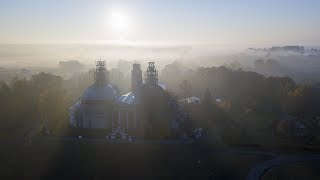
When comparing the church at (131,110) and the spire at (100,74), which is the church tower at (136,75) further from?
the spire at (100,74)

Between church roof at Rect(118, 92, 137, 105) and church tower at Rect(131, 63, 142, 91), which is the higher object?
church tower at Rect(131, 63, 142, 91)

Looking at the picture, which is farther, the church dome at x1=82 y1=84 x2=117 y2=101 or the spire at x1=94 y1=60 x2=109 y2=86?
the spire at x1=94 y1=60 x2=109 y2=86

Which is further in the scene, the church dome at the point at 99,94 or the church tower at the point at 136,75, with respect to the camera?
the church tower at the point at 136,75

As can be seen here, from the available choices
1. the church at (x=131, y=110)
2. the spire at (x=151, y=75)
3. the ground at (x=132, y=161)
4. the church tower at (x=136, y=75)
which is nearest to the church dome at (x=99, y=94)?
the church at (x=131, y=110)

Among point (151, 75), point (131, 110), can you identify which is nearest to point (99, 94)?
point (131, 110)

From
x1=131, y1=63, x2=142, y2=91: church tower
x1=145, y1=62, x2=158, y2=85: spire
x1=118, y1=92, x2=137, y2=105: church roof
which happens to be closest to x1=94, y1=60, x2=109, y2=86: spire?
x1=118, y1=92, x2=137, y2=105: church roof

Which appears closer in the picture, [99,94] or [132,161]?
[132,161]

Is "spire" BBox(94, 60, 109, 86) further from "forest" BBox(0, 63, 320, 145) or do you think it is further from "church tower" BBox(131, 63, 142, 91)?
"forest" BBox(0, 63, 320, 145)

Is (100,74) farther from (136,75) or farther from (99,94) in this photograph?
(136,75)
